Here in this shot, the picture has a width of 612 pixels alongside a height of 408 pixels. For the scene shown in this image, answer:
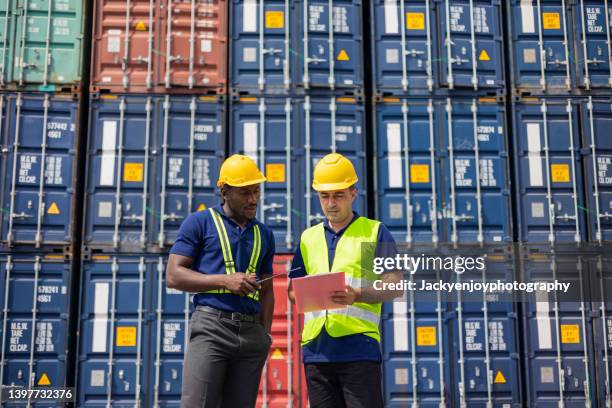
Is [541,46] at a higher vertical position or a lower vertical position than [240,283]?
higher

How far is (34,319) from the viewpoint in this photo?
9.27 m

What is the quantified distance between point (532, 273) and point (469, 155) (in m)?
1.92

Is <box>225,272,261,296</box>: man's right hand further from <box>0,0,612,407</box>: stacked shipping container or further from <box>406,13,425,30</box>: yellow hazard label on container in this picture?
<box>406,13,425,30</box>: yellow hazard label on container

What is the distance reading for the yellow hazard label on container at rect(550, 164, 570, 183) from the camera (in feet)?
32.8

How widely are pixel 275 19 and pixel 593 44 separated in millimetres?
4833

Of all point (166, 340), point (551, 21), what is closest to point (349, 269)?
point (166, 340)

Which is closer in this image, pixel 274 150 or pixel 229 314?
pixel 229 314

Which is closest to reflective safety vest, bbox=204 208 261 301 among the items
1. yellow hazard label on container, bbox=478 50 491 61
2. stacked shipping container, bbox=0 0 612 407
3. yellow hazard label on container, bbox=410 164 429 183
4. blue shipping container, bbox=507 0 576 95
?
stacked shipping container, bbox=0 0 612 407

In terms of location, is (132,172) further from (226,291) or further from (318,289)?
(318,289)

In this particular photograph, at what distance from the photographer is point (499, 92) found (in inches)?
403

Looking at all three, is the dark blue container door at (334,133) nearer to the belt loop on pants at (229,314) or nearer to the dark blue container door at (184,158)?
the dark blue container door at (184,158)

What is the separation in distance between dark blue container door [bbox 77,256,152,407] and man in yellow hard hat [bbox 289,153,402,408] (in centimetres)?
526

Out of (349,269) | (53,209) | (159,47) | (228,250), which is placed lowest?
(349,269)

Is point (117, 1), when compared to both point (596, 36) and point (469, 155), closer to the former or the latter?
point (469, 155)
